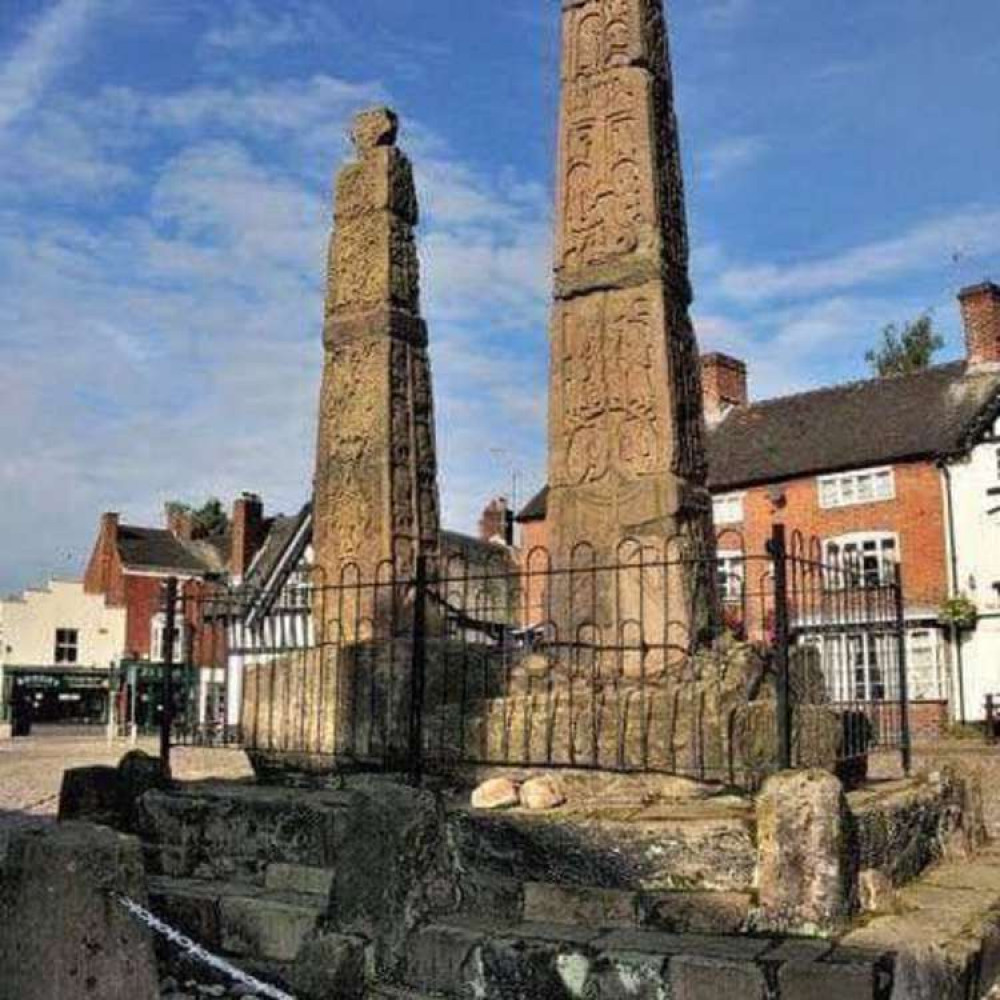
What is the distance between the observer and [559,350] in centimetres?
804

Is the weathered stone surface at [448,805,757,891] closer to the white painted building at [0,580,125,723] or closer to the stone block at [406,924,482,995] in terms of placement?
the stone block at [406,924,482,995]

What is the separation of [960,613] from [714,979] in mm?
28261

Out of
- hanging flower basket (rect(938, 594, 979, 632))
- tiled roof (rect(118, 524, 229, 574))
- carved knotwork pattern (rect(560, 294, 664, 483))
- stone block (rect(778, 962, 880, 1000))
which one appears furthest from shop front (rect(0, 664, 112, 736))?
stone block (rect(778, 962, 880, 1000))

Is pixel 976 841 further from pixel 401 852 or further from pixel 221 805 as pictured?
pixel 221 805

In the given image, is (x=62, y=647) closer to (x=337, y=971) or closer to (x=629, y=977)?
(x=337, y=971)

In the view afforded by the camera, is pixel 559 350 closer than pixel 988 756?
Yes

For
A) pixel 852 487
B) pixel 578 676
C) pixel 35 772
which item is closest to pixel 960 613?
pixel 852 487

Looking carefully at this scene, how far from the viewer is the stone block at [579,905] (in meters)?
5.09

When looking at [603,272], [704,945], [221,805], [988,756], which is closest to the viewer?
[704,945]

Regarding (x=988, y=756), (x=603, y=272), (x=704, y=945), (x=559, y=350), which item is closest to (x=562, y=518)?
(x=559, y=350)

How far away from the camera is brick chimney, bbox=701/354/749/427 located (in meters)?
38.5

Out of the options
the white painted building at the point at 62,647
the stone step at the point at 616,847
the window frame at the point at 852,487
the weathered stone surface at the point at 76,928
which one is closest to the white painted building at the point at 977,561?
the window frame at the point at 852,487

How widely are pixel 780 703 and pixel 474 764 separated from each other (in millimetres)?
2108

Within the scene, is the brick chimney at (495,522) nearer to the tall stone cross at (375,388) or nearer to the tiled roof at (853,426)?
the tiled roof at (853,426)
